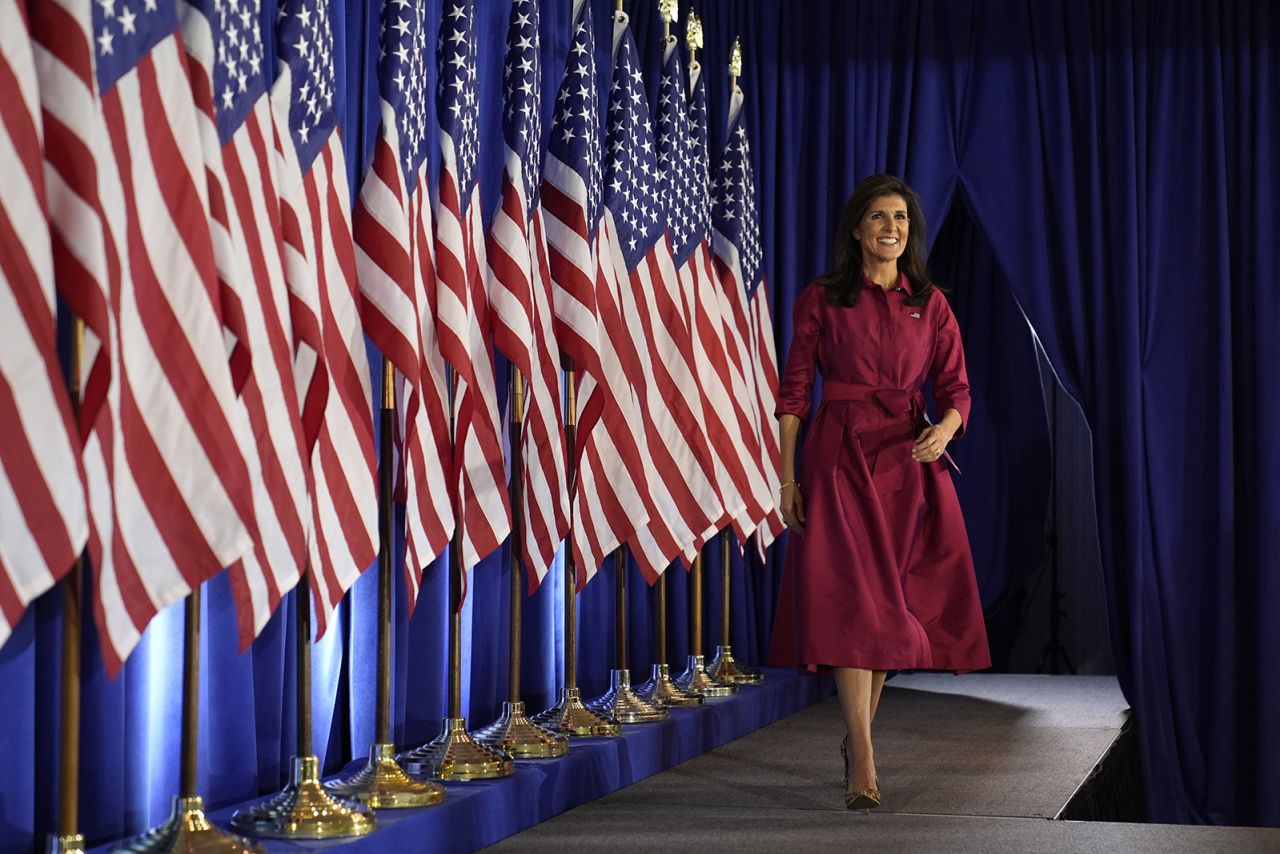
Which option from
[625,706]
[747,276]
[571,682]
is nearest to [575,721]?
[571,682]

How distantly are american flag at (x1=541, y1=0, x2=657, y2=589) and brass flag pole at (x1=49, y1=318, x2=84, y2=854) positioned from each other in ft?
6.79

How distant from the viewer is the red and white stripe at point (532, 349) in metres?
4.10

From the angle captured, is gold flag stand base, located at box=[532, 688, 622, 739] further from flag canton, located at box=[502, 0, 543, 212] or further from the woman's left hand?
flag canton, located at box=[502, 0, 543, 212]

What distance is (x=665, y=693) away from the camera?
5582 mm

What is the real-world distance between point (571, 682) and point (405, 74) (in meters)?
1.94

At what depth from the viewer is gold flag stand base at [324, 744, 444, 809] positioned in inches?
135

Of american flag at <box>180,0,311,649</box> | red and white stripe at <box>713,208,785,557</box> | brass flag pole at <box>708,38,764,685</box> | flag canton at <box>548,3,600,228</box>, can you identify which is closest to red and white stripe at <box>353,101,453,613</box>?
american flag at <box>180,0,311,649</box>

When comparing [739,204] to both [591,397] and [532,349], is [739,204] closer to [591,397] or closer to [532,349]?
[591,397]

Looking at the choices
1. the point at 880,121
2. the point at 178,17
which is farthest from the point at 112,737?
the point at 880,121

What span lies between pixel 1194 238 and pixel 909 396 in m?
3.15

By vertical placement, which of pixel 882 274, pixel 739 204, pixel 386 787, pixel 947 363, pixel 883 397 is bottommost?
pixel 386 787

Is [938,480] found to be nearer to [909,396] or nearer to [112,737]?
[909,396]

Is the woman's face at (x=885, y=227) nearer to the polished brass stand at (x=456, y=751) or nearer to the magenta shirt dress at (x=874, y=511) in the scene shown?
the magenta shirt dress at (x=874, y=511)

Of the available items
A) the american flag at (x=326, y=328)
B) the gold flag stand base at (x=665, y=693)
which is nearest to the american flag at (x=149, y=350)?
the american flag at (x=326, y=328)
